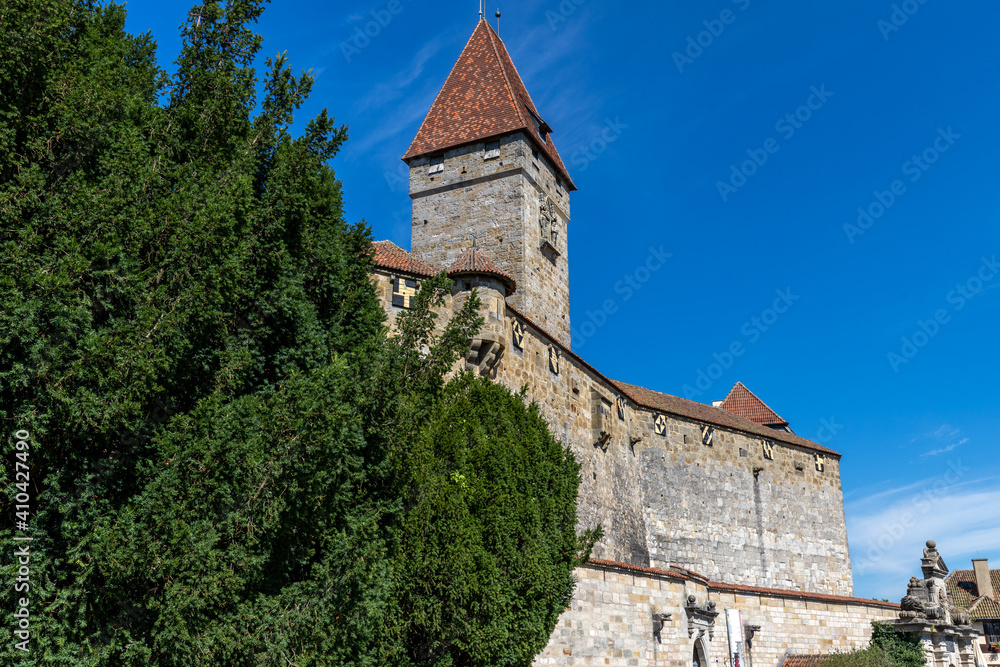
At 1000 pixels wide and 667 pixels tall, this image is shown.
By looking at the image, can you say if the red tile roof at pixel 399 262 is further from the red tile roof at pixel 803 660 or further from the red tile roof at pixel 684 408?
the red tile roof at pixel 803 660

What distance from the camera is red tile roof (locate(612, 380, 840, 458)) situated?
2624cm

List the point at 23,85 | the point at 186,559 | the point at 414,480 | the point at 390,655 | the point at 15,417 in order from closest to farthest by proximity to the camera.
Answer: the point at 15,417 < the point at 186,559 < the point at 23,85 < the point at 390,655 < the point at 414,480

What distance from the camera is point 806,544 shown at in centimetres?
3020

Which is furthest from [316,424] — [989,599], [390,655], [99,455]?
[989,599]

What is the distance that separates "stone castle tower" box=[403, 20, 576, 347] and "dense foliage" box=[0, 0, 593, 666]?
16.6 metres

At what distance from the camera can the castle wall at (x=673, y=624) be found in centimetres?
1268

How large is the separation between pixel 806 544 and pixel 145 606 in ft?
96.4

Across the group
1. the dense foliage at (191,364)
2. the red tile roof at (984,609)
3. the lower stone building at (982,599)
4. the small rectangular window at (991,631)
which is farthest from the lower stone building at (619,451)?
the red tile roof at (984,609)

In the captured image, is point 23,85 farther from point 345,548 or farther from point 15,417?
point 345,548

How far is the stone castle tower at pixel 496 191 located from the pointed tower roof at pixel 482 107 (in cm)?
5

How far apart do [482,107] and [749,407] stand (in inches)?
746

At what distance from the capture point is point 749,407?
35.4 metres

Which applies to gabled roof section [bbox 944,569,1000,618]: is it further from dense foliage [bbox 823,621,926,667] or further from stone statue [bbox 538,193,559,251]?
stone statue [bbox 538,193,559,251]

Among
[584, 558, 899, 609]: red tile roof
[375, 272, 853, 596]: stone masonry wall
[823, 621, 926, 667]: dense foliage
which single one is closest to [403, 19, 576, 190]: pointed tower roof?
[375, 272, 853, 596]: stone masonry wall
